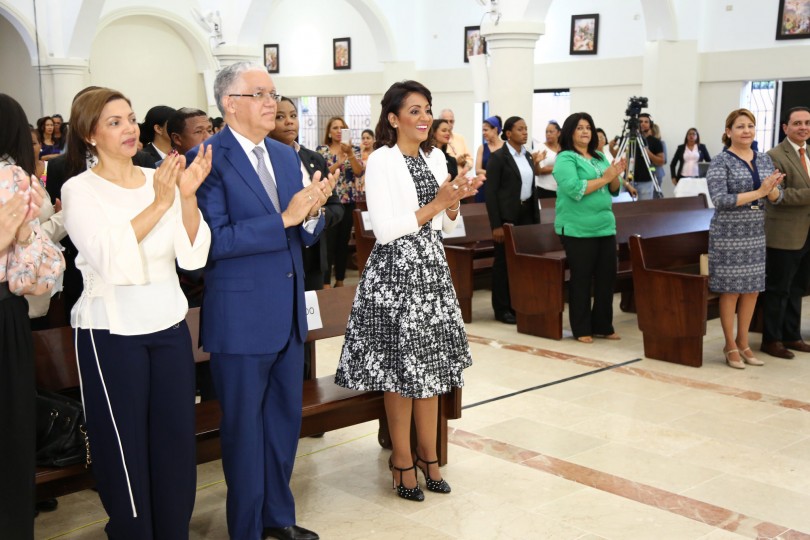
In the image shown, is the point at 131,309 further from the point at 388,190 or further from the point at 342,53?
the point at 342,53

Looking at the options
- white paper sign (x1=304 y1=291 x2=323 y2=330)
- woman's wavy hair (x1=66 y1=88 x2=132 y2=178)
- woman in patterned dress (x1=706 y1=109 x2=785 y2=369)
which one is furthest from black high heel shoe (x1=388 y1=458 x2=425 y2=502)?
woman in patterned dress (x1=706 y1=109 x2=785 y2=369)

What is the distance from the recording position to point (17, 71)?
672 inches

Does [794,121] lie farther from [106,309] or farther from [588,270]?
[106,309]

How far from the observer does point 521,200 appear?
6.91m

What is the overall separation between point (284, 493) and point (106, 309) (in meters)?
0.95

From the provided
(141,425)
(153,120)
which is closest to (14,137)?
(141,425)

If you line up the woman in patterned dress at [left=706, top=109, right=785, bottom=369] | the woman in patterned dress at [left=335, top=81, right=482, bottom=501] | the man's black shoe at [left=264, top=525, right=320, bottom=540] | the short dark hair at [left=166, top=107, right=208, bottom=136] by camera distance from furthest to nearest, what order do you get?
1. the woman in patterned dress at [left=706, top=109, right=785, bottom=369]
2. the short dark hair at [left=166, top=107, right=208, bottom=136]
3. the woman in patterned dress at [left=335, top=81, right=482, bottom=501]
4. the man's black shoe at [left=264, top=525, right=320, bottom=540]

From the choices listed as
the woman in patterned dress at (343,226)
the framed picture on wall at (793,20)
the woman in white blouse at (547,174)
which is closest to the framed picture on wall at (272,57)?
the framed picture on wall at (793,20)

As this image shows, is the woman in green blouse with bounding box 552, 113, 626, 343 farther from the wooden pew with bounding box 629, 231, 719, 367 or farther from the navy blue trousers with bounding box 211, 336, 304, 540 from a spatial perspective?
the navy blue trousers with bounding box 211, 336, 304, 540

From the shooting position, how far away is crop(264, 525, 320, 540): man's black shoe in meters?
3.13

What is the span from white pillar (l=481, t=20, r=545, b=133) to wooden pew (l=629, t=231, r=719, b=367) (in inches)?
137

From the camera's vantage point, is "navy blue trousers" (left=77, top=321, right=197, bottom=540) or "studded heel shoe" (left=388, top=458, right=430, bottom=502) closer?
"navy blue trousers" (left=77, top=321, right=197, bottom=540)

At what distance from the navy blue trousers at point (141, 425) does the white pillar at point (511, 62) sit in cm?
703

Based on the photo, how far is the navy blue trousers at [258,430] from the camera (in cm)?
291
